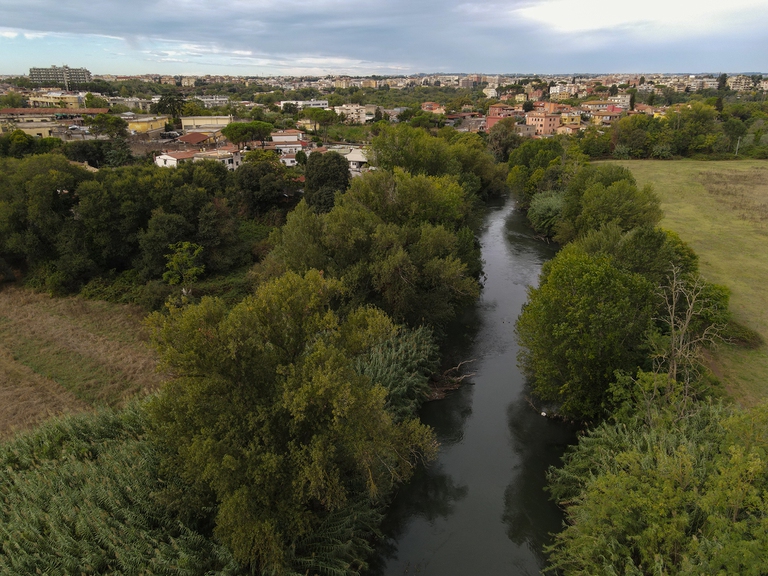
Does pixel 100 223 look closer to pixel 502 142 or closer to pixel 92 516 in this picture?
pixel 92 516

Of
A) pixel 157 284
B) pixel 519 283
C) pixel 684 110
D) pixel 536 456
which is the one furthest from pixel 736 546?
pixel 684 110

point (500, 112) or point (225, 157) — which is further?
point (500, 112)

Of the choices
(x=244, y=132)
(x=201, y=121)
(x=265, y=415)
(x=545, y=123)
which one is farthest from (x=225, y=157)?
(x=545, y=123)

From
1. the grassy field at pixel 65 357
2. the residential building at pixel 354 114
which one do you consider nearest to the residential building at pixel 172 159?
the grassy field at pixel 65 357

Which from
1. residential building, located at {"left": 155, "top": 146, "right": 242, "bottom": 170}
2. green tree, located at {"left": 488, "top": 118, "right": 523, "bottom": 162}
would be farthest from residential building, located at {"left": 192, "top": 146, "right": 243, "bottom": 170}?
green tree, located at {"left": 488, "top": 118, "right": 523, "bottom": 162}

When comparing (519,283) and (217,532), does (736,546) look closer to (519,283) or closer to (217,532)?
(217,532)

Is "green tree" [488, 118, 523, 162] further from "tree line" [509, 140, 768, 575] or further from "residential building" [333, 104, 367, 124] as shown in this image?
"tree line" [509, 140, 768, 575]

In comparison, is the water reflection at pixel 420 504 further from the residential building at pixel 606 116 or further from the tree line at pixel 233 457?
the residential building at pixel 606 116
